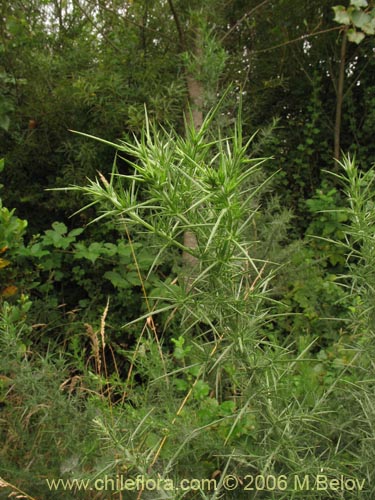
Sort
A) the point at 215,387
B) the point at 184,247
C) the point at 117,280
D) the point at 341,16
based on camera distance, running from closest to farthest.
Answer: the point at 184,247
the point at 215,387
the point at 341,16
the point at 117,280

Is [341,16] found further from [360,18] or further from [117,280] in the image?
[117,280]

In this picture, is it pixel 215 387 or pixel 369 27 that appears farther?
pixel 369 27

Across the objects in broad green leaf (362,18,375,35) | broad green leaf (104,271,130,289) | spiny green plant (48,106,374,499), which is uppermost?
broad green leaf (362,18,375,35)

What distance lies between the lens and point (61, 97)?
333cm

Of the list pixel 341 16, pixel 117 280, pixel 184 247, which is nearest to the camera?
pixel 184 247

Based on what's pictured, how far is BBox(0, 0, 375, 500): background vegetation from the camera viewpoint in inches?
43.9

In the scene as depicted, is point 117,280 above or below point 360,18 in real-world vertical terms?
below

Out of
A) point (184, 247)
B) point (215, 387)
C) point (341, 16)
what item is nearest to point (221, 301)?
point (184, 247)

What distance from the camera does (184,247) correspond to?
1015mm

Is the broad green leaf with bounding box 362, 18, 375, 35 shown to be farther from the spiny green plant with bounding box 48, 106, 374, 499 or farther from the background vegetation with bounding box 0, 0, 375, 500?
the spiny green plant with bounding box 48, 106, 374, 499

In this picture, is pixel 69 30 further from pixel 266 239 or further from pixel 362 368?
pixel 362 368

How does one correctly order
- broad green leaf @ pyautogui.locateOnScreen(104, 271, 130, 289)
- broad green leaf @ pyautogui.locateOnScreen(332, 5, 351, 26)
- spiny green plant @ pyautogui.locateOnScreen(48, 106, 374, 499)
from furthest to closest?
1. broad green leaf @ pyautogui.locateOnScreen(104, 271, 130, 289)
2. broad green leaf @ pyautogui.locateOnScreen(332, 5, 351, 26)
3. spiny green plant @ pyautogui.locateOnScreen(48, 106, 374, 499)

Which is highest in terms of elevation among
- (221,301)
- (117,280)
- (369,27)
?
(369,27)

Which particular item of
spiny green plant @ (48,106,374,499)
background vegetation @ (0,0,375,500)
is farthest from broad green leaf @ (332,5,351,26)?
spiny green plant @ (48,106,374,499)
